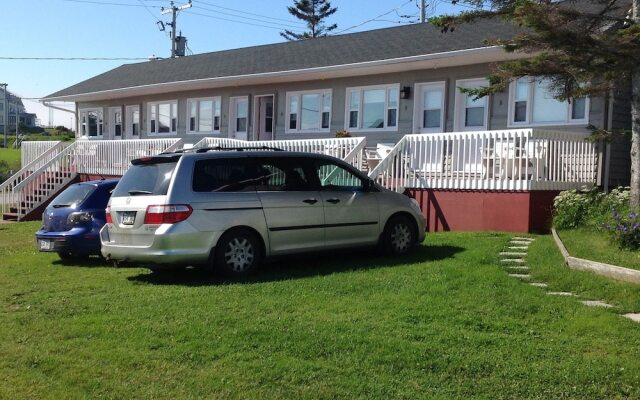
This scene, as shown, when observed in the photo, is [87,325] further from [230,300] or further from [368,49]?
[368,49]

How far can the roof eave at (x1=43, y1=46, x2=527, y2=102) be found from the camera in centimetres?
1492

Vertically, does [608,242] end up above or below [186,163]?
below

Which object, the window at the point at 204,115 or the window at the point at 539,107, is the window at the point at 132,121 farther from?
the window at the point at 539,107

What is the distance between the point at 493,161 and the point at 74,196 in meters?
7.48

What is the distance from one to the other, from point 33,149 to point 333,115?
11751 millimetres

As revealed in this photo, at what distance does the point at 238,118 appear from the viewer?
2280 cm

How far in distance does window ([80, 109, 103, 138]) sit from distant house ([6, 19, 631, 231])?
8 cm

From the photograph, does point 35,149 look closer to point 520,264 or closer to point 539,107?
point 539,107

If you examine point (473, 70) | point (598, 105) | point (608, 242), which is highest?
point (473, 70)

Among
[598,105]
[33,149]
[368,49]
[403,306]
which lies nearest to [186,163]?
[403,306]

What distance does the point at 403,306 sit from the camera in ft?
21.5

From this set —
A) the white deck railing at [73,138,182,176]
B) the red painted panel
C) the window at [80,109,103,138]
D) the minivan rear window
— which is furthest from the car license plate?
the window at [80,109,103,138]

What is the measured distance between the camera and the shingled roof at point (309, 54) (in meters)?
16.3

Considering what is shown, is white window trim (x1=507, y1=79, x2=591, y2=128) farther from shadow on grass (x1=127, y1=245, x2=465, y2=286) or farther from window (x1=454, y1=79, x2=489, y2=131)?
shadow on grass (x1=127, y1=245, x2=465, y2=286)
